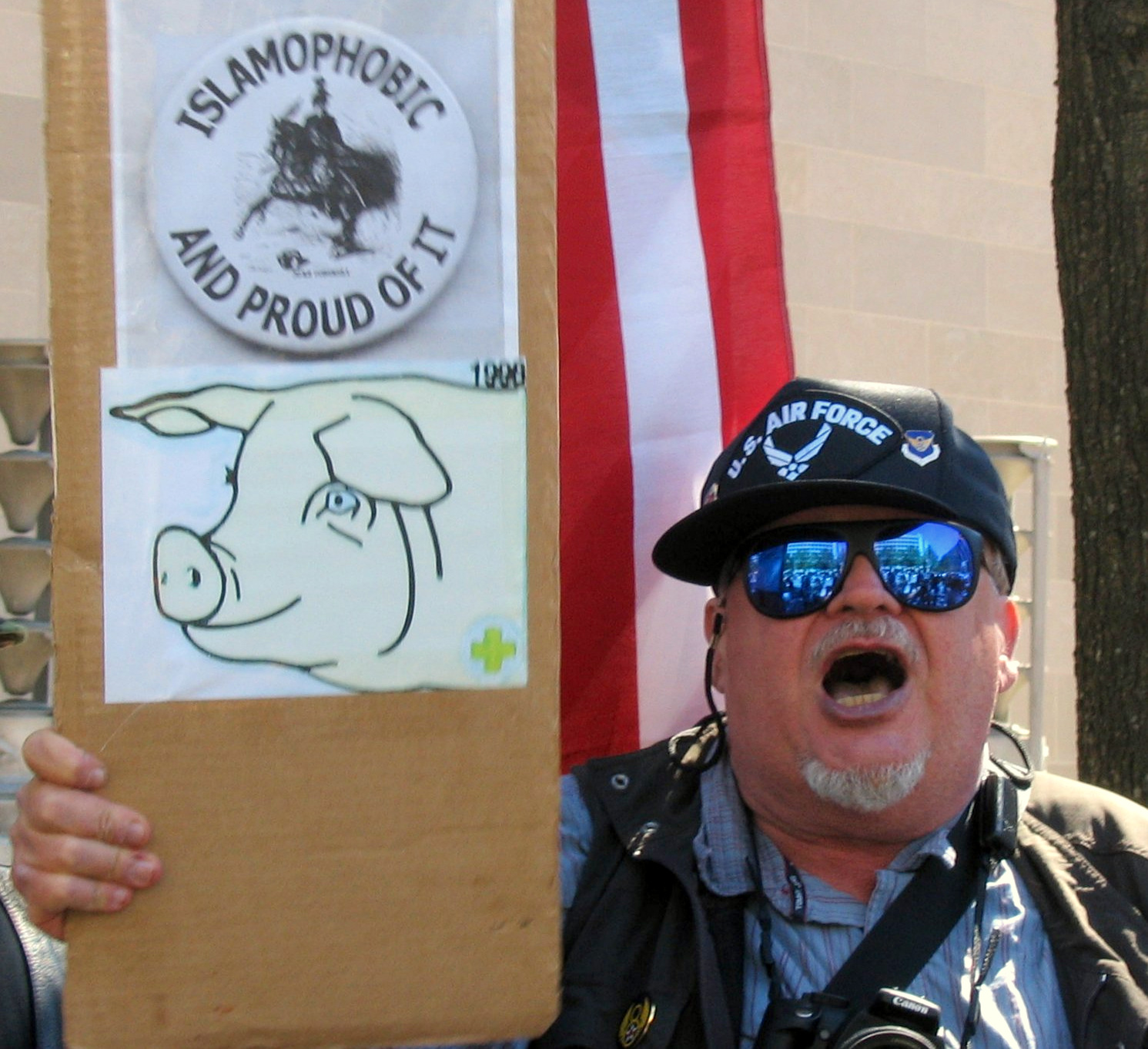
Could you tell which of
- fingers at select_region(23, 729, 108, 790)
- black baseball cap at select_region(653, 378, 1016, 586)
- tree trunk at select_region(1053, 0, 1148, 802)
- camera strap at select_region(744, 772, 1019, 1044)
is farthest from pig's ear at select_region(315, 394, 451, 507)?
tree trunk at select_region(1053, 0, 1148, 802)

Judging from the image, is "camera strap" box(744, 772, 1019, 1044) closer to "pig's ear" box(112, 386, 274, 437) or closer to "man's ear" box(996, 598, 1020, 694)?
"man's ear" box(996, 598, 1020, 694)

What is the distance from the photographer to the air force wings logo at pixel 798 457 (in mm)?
2055

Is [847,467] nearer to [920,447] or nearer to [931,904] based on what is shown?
[920,447]

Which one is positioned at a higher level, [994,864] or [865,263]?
[865,263]

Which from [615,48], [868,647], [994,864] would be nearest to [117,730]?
[868,647]

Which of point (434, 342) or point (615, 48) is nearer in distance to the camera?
point (434, 342)

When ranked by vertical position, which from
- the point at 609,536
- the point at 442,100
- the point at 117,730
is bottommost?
the point at 117,730

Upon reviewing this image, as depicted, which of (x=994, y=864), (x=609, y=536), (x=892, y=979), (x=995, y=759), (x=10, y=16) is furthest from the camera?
(x=10, y=16)

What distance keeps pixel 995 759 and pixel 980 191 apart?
4.39m

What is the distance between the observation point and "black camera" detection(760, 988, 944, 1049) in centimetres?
173

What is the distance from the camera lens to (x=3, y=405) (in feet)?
9.57

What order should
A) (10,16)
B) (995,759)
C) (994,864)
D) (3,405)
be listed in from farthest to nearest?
(10,16)
(3,405)
(995,759)
(994,864)

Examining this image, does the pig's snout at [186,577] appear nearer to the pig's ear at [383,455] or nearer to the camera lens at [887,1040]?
the pig's ear at [383,455]

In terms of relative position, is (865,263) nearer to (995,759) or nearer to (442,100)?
(995,759)
